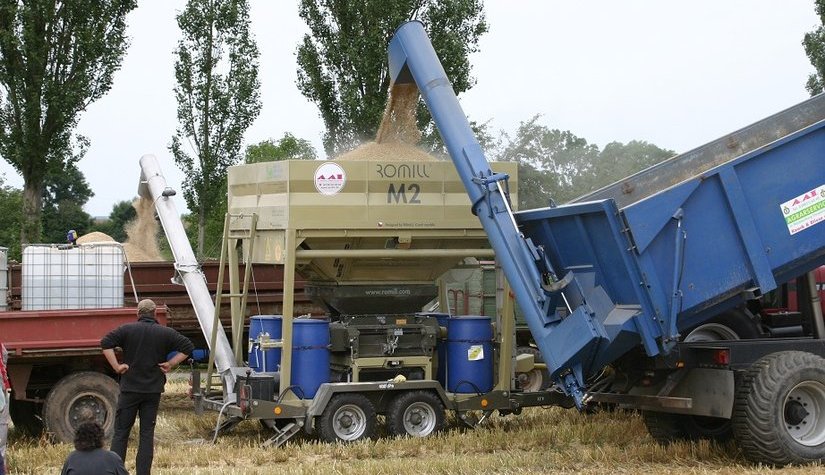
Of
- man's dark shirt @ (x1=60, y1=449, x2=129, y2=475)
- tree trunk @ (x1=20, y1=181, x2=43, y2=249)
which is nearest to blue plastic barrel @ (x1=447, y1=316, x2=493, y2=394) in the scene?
man's dark shirt @ (x1=60, y1=449, x2=129, y2=475)

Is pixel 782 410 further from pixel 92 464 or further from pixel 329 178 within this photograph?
pixel 92 464

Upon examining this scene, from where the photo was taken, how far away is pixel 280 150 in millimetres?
38125

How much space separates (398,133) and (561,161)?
32672 millimetres

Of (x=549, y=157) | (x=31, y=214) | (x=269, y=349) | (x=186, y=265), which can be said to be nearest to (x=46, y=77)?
(x=31, y=214)

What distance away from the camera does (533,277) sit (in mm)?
10219

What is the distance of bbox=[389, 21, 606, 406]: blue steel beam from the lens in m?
9.95

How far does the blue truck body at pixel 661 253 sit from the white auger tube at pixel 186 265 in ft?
13.2

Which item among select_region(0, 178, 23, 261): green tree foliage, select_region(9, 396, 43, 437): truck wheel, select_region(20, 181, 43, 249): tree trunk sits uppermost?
select_region(0, 178, 23, 261): green tree foliage

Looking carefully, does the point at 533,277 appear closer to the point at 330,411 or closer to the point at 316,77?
the point at 330,411

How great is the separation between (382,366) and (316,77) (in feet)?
42.8

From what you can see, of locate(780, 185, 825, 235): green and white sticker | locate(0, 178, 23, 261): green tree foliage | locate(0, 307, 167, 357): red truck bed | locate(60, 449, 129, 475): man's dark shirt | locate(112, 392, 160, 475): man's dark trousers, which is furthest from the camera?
locate(0, 178, 23, 261): green tree foliage

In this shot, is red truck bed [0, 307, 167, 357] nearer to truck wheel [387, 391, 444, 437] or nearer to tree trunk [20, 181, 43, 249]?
truck wheel [387, 391, 444, 437]

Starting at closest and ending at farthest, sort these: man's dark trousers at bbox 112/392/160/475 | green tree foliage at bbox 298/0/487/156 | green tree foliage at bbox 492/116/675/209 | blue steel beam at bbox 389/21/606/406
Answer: man's dark trousers at bbox 112/392/160/475 → blue steel beam at bbox 389/21/606/406 → green tree foliage at bbox 298/0/487/156 → green tree foliage at bbox 492/116/675/209

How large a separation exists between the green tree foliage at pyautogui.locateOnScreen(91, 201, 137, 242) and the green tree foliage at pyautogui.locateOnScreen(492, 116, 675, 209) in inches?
757
